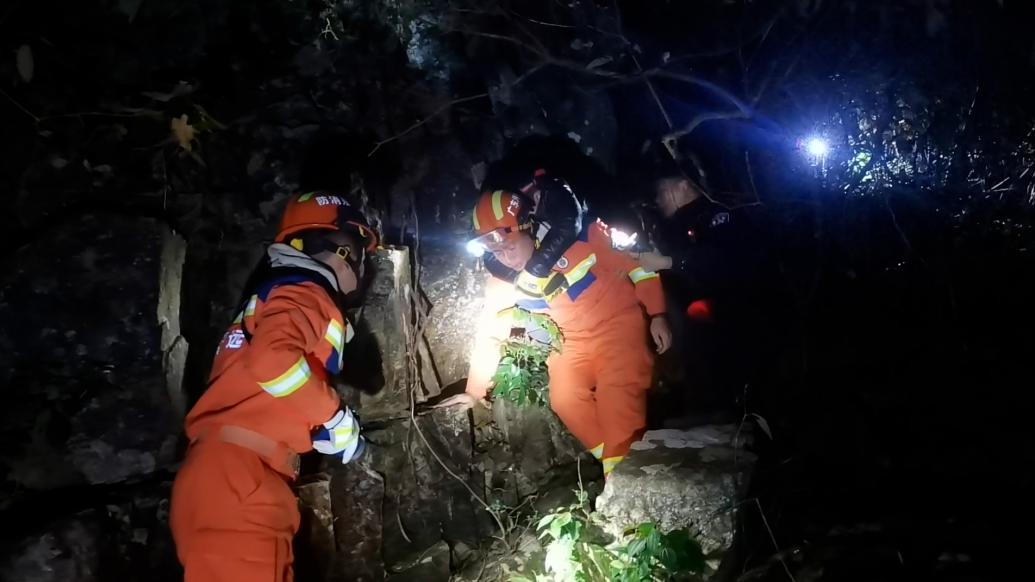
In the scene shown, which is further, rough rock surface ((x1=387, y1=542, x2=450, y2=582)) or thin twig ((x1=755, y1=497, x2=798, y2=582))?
rough rock surface ((x1=387, y1=542, x2=450, y2=582))

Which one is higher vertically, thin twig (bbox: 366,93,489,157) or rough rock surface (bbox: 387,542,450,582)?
thin twig (bbox: 366,93,489,157)

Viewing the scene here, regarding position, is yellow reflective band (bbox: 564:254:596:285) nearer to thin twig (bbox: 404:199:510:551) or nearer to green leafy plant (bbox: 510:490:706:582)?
thin twig (bbox: 404:199:510:551)

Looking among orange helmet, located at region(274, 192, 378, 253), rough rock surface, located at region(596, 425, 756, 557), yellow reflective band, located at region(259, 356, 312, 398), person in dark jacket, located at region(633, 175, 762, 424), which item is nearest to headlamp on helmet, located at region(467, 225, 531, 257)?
orange helmet, located at region(274, 192, 378, 253)

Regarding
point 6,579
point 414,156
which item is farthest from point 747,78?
point 6,579

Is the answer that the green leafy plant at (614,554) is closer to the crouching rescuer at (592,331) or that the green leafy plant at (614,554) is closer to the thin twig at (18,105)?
the crouching rescuer at (592,331)

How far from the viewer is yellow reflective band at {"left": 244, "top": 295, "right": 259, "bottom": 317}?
337cm

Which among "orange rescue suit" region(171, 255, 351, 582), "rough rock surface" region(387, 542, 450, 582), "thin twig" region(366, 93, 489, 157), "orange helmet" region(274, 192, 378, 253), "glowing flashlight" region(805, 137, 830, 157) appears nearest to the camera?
"orange rescue suit" region(171, 255, 351, 582)

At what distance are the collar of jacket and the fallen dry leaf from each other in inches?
88.0

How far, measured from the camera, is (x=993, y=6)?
5484 millimetres

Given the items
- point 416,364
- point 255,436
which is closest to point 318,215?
point 255,436

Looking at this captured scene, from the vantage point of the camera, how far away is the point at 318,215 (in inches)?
146

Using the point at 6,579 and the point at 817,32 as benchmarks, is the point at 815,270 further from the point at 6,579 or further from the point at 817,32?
the point at 6,579

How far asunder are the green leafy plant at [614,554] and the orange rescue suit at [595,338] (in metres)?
1.02

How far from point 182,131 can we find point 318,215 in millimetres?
2289
